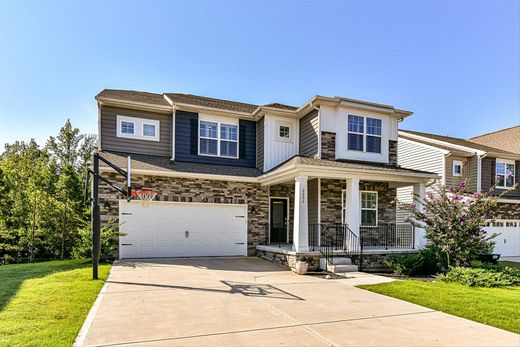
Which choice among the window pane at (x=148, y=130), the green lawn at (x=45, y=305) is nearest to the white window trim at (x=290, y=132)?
the window pane at (x=148, y=130)

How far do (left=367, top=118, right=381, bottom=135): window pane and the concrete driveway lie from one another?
718 cm

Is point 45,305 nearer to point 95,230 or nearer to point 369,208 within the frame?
point 95,230

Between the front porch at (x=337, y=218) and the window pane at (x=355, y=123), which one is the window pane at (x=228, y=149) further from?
the window pane at (x=355, y=123)

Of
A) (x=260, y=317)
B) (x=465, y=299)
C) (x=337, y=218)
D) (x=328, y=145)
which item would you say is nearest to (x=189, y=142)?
(x=328, y=145)

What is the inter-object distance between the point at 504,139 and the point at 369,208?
1696 centimetres

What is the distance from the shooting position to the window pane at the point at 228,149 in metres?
14.2

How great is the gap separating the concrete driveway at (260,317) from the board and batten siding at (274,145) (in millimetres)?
6273

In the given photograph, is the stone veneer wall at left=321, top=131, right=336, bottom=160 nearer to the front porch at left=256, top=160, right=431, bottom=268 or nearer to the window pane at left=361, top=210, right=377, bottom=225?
the front porch at left=256, top=160, right=431, bottom=268

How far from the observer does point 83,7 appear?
9.62 metres

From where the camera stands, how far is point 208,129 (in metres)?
14.0

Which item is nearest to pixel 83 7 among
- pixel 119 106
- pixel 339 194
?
pixel 119 106

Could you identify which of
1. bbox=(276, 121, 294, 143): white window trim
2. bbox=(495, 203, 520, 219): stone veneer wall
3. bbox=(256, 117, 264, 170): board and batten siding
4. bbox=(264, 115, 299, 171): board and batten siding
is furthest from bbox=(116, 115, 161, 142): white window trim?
bbox=(495, 203, 520, 219): stone veneer wall

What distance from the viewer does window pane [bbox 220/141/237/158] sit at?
14204mm

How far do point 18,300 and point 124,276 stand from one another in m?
2.86
